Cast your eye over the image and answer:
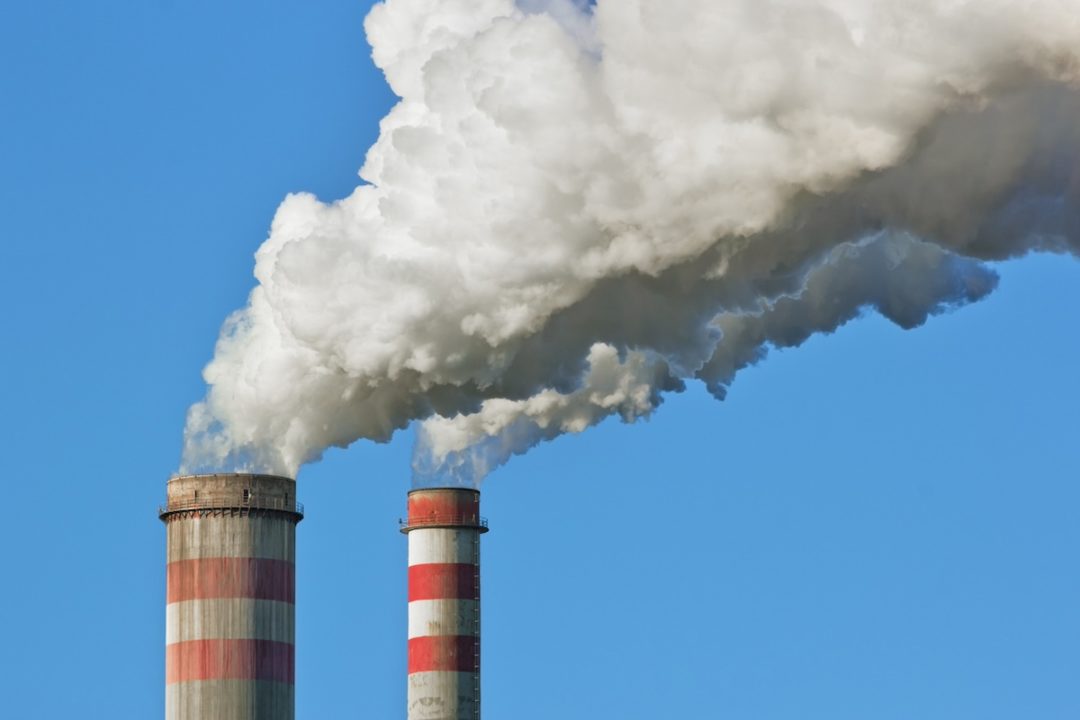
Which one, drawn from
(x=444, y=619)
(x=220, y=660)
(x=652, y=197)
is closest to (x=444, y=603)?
(x=444, y=619)

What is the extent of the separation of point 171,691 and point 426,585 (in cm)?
2594

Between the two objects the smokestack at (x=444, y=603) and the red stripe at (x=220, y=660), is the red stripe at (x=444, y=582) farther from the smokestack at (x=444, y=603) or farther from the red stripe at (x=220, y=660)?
the red stripe at (x=220, y=660)

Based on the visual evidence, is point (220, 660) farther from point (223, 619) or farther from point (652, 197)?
point (652, 197)

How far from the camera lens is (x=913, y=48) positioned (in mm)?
41656

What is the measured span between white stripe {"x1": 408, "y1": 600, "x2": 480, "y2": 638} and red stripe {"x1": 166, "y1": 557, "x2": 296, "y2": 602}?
25190 mm

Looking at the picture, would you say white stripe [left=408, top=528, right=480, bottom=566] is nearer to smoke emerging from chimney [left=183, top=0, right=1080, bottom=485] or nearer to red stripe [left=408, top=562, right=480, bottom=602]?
red stripe [left=408, top=562, right=480, bottom=602]

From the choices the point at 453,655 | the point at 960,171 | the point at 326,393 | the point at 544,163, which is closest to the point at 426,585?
the point at 453,655

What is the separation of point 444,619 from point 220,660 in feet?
84.8

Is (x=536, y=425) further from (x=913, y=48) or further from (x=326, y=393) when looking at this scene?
(x=913, y=48)

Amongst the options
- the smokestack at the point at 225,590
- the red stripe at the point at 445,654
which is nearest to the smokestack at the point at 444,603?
the red stripe at the point at 445,654

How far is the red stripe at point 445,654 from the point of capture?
311 ft

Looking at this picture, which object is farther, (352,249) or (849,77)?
(352,249)

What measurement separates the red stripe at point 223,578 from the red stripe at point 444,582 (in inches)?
1004

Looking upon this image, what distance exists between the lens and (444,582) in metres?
95.4
